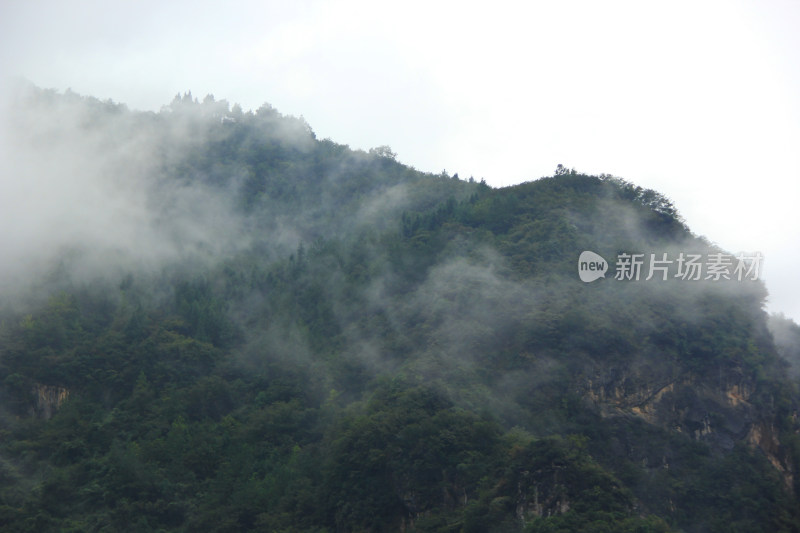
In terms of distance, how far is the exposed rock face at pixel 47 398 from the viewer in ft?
135

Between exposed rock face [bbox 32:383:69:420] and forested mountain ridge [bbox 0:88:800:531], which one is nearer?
forested mountain ridge [bbox 0:88:800:531]

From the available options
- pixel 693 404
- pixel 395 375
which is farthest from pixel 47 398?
pixel 693 404

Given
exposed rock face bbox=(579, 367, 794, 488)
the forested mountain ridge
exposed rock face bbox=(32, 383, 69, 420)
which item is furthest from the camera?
exposed rock face bbox=(32, 383, 69, 420)

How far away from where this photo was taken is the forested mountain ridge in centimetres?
3391

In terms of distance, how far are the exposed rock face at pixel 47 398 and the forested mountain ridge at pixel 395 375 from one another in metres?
0.13

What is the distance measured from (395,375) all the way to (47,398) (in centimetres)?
1788

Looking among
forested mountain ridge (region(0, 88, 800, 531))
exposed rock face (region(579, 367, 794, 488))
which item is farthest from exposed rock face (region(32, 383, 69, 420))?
exposed rock face (region(579, 367, 794, 488))

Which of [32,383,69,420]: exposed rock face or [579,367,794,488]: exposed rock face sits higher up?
[579,367,794,488]: exposed rock face

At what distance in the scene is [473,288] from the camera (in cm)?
4400

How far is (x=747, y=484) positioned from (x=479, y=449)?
39.7 ft

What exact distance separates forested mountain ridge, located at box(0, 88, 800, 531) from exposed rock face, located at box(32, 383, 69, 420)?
0.13 meters

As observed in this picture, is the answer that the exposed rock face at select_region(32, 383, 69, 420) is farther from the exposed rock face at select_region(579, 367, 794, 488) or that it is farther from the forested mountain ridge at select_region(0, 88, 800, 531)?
the exposed rock face at select_region(579, 367, 794, 488)

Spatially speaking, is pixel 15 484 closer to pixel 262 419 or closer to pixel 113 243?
pixel 262 419

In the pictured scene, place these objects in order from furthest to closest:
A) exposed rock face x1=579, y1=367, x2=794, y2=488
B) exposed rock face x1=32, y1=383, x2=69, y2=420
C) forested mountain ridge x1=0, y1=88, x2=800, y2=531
Answer: 1. exposed rock face x1=32, y1=383, x2=69, y2=420
2. exposed rock face x1=579, y1=367, x2=794, y2=488
3. forested mountain ridge x1=0, y1=88, x2=800, y2=531
